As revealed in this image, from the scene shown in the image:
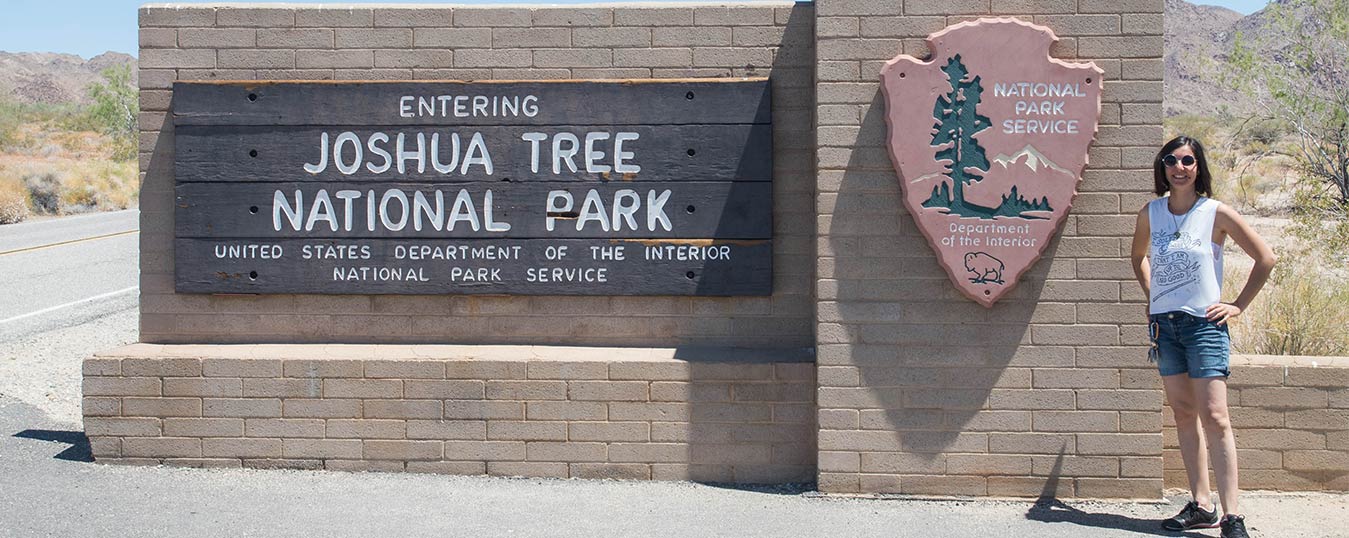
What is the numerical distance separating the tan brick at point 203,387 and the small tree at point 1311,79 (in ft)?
35.2

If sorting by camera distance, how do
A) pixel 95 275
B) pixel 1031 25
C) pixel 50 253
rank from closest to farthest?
pixel 1031 25 → pixel 95 275 → pixel 50 253

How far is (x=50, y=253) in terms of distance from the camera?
1914 cm

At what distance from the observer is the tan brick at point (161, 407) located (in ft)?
21.6

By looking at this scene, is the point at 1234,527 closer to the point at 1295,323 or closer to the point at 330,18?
the point at 1295,323

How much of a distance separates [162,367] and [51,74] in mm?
117670

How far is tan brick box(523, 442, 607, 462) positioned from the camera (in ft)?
21.1

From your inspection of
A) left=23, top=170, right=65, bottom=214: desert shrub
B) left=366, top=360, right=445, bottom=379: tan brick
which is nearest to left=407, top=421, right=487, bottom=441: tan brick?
left=366, top=360, right=445, bottom=379: tan brick

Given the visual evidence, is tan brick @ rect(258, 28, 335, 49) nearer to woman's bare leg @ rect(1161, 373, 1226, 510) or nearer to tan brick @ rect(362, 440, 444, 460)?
tan brick @ rect(362, 440, 444, 460)

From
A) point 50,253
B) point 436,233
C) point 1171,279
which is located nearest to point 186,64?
point 436,233

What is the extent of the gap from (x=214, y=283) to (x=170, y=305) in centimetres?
32

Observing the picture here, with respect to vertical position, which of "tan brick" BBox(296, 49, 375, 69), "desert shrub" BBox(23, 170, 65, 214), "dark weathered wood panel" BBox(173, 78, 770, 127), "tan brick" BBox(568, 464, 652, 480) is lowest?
"tan brick" BBox(568, 464, 652, 480)

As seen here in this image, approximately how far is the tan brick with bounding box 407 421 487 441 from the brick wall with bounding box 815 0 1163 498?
181 centimetres

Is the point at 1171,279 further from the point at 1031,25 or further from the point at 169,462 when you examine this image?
the point at 169,462

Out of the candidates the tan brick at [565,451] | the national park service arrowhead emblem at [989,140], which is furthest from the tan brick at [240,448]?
the national park service arrowhead emblem at [989,140]
